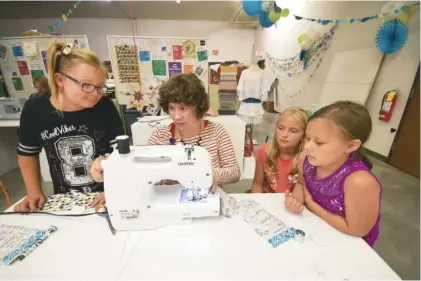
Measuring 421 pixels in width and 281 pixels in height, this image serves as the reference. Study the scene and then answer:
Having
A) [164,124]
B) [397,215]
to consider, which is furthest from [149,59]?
[397,215]

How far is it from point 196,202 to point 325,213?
0.42 metres

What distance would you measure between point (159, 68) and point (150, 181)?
2.38 metres

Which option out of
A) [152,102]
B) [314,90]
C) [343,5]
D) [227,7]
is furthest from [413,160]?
[227,7]

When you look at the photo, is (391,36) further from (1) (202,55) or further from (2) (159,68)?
(2) (159,68)

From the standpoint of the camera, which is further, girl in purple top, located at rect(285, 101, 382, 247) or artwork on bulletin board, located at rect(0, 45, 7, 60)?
artwork on bulletin board, located at rect(0, 45, 7, 60)

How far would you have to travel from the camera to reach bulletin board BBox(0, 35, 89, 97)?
256 centimetres

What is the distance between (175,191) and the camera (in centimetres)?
74

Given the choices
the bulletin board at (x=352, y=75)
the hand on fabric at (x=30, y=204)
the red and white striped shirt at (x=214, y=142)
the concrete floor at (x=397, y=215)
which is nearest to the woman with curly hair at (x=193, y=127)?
the red and white striped shirt at (x=214, y=142)

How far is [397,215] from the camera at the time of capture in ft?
6.04

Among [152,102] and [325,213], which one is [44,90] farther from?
[152,102]

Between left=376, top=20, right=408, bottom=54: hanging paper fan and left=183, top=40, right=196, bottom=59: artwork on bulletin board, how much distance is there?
2.23m

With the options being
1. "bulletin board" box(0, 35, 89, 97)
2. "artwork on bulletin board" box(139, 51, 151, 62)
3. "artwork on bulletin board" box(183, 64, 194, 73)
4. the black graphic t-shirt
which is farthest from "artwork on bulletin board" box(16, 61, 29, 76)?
the black graphic t-shirt

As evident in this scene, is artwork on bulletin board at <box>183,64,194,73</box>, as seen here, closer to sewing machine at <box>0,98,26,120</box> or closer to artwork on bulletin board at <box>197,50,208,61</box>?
artwork on bulletin board at <box>197,50,208,61</box>

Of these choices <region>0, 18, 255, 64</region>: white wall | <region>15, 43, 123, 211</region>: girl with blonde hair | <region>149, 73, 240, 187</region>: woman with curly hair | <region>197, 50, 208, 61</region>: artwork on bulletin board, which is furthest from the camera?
<region>0, 18, 255, 64</region>: white wall
